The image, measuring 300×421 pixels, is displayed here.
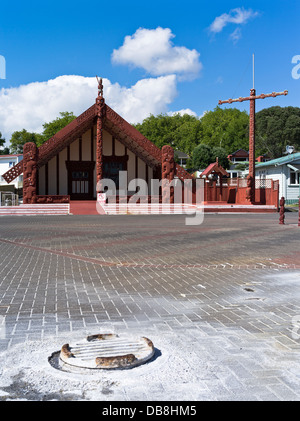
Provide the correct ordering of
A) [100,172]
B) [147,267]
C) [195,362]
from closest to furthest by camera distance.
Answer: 1. [195,362]
2. [147,267]
3. [100,172]

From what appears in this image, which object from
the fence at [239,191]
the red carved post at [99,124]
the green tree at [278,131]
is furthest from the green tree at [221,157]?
the red carved post at [99,124]

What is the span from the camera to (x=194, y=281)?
7.46 m

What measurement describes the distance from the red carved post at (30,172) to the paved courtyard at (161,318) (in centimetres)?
1879

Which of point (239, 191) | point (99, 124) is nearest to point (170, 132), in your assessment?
point (239, 191)

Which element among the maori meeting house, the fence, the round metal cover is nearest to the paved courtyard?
the round metal cover

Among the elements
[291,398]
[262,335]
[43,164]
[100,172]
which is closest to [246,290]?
[262,335]

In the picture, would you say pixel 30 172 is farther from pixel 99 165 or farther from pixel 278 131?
pixel 278 131

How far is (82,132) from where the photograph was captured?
33.3 metres

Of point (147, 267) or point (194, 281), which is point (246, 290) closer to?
point (194, 281)

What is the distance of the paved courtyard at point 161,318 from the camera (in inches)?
131

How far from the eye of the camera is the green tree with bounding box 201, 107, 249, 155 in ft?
299

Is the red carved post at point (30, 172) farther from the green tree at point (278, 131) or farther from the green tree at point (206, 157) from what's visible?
the green tree at point (278, 131)
